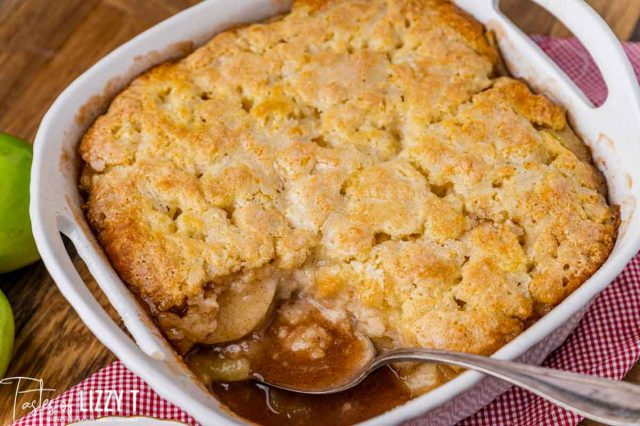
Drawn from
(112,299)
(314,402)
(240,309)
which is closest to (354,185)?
(240,309)

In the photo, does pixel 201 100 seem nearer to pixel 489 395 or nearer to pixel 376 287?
pixel 376 287

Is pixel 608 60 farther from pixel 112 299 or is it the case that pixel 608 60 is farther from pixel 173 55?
pixel 112 299

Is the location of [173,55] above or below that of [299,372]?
above

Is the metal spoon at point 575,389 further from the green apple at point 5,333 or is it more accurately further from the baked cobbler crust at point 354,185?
the green apple at point 5,333

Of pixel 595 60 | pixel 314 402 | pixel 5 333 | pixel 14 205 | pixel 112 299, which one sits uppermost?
pixel 595 60

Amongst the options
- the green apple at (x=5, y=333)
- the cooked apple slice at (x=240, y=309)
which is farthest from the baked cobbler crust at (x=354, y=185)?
the green apple at (x=5, y=333)

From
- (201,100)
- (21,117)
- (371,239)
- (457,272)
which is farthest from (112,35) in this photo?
(457,272)
